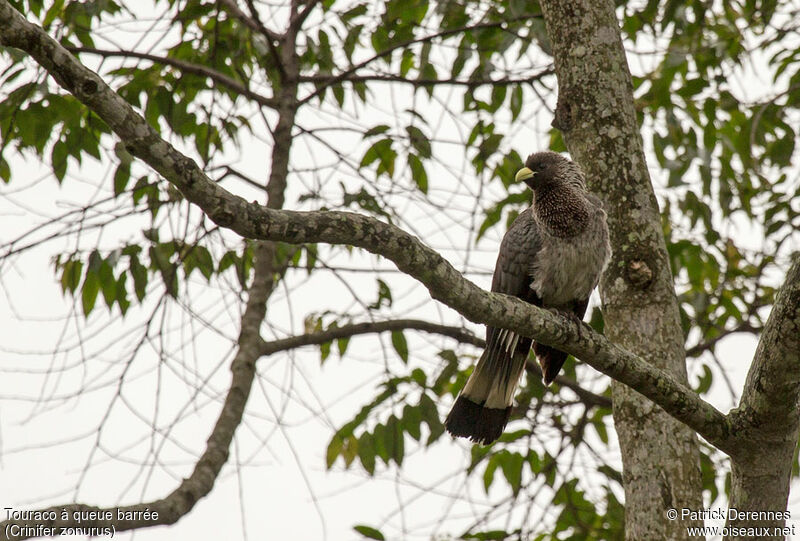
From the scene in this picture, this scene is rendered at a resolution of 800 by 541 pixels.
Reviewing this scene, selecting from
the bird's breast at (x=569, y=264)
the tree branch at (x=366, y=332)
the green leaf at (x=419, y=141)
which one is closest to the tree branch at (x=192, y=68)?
the green leaf at (x=419, y=141)

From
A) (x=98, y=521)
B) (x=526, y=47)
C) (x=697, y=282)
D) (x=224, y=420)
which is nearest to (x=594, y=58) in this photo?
(x=526, y=47)

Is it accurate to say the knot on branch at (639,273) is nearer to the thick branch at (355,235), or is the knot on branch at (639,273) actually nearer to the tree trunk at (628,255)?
the tree trunk at (628,255)

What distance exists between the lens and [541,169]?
3861 mm

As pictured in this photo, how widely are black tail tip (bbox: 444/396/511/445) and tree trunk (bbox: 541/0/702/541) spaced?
654 millimetres

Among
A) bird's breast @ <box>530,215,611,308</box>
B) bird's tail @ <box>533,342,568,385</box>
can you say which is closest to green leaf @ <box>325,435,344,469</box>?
bird's tail @ <box>533,342,568,385</box>

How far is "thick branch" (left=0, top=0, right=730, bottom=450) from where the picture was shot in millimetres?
1879

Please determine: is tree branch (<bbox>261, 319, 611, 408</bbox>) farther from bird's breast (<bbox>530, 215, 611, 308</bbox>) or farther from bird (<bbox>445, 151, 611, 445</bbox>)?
bird's breast (<bbox>530, 215, 611, 308</bbox>)

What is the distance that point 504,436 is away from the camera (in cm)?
417

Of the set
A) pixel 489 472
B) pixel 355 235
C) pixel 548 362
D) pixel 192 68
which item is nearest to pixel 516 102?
pixel 548 362

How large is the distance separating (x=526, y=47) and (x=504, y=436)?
1897 mm

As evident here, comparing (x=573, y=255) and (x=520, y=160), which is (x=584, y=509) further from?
(x=520, y=160)

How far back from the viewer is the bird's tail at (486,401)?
3.64m

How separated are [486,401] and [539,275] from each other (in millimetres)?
587

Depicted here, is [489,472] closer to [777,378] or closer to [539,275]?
[539,275]
